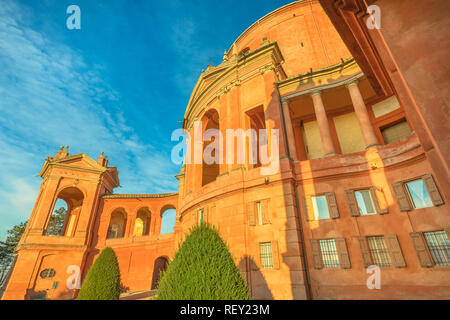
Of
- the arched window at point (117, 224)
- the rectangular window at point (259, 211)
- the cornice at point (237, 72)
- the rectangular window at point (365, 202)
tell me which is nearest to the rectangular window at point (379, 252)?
the rectangular window at point (365, 202)

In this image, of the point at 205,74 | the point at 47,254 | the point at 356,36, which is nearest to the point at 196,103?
the point at 205,74

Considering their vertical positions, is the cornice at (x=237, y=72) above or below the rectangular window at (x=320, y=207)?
above

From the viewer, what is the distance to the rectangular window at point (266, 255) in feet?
38.8

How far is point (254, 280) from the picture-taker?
11.7 meters

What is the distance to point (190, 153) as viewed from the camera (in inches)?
877

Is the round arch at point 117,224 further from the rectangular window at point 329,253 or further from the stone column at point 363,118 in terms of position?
the stone column at point 363,118

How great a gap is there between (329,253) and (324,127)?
8.12m

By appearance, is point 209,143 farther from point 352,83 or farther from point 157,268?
point 157,268

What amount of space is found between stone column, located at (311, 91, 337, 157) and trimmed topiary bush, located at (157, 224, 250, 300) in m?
11.2

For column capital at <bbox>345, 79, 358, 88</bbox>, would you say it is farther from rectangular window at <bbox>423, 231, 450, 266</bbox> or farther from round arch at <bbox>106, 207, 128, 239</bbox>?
round arch at <bbox>106, 207, 128, 239</bbox>

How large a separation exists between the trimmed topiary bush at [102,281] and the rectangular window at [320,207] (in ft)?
35.0

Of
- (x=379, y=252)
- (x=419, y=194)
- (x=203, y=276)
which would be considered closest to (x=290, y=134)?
(x=419, y=194)

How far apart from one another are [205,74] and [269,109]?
9.39 meters

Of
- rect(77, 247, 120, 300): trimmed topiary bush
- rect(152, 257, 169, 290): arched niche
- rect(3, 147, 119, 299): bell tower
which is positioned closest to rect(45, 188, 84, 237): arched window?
rect(3, 147, 119, 299): bell tower
